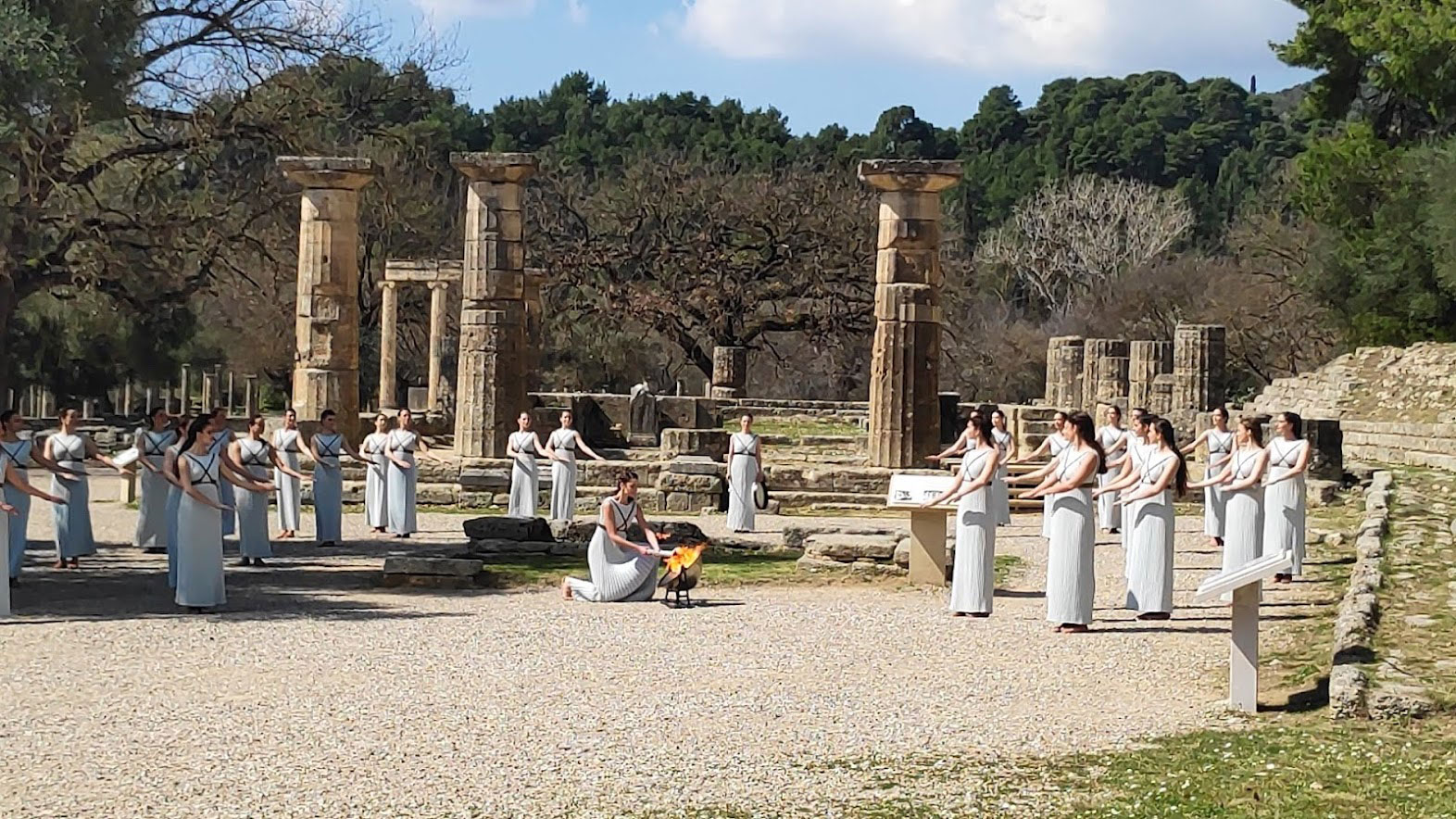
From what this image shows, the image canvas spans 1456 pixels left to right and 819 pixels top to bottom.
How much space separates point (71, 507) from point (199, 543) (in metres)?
3.58

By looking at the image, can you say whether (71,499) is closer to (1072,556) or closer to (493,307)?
(1072,556)

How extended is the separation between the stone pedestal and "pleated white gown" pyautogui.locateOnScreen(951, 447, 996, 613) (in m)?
28.8

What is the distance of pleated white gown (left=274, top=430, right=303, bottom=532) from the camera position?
69.1 ft

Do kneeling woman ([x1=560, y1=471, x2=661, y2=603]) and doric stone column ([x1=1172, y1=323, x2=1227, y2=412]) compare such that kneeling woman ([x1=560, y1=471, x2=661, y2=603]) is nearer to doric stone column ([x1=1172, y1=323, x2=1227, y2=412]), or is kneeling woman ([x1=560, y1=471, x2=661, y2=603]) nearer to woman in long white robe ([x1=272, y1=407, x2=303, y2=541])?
woman in long white robe ([x1=272, y1=407, x2=303, y2=541])

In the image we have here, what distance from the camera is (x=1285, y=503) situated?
16.2m

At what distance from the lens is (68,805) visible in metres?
8.10

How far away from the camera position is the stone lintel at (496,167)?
91.3 ft

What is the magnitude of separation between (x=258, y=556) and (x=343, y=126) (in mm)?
38468

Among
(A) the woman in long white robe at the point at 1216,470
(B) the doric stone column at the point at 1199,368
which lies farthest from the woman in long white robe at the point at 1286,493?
(B) the doric stone column at the point at 1199,368

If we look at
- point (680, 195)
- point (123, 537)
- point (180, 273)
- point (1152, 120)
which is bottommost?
point (123, 537)

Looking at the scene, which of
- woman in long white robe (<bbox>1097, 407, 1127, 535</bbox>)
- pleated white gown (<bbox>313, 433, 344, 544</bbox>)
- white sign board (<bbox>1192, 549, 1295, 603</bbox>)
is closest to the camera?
white sign board (<bbox>1192, 549, 1295, 603</bbox>)

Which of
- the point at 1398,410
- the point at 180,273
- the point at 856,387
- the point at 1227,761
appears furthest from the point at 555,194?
the point at 1227,761

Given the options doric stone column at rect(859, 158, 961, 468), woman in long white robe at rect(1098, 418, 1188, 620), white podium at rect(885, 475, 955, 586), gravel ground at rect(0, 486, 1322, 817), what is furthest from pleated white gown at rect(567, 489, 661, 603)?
doric stone column at rect(859, 158, 961, 468)

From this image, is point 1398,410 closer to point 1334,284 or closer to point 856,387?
point 1334,284
